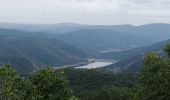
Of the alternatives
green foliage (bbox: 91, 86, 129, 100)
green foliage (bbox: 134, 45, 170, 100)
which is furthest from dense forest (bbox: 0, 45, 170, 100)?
green foliage (bbox: 91, 86, 129, 100)

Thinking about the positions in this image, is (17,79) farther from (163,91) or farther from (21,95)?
(163,91)

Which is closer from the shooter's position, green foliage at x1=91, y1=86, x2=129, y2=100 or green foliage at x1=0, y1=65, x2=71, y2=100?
green foliage at x1=0, y1=65, x2=71, y2=100

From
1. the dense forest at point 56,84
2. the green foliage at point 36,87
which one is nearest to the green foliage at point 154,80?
the dense forest at point 56,84

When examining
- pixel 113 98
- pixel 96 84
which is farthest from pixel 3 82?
pixel 96 84

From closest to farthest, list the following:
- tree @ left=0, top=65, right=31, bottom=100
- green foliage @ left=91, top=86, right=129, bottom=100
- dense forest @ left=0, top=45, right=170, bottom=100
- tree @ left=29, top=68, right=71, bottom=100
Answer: tree @ left=29, top=68, right=71, bottom=100, dense forest @ left=0, top=45, right=170, bottom=100, tree @ left=0, top=65, right=31, bottom=100, green foliage @ left=91, top=86, right=129, bottom=100

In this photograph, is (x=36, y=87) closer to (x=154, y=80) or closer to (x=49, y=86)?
(x=49, y=86)

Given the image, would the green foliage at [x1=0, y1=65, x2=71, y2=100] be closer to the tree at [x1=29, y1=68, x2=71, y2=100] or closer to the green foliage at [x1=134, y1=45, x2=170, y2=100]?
the tree at [x1=29, y1=68, x2=71, y2=100]

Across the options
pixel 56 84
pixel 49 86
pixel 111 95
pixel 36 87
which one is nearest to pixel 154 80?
pixel 56 84

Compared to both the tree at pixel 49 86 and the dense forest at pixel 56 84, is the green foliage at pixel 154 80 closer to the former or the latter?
the dense forest at pixel 56 84
